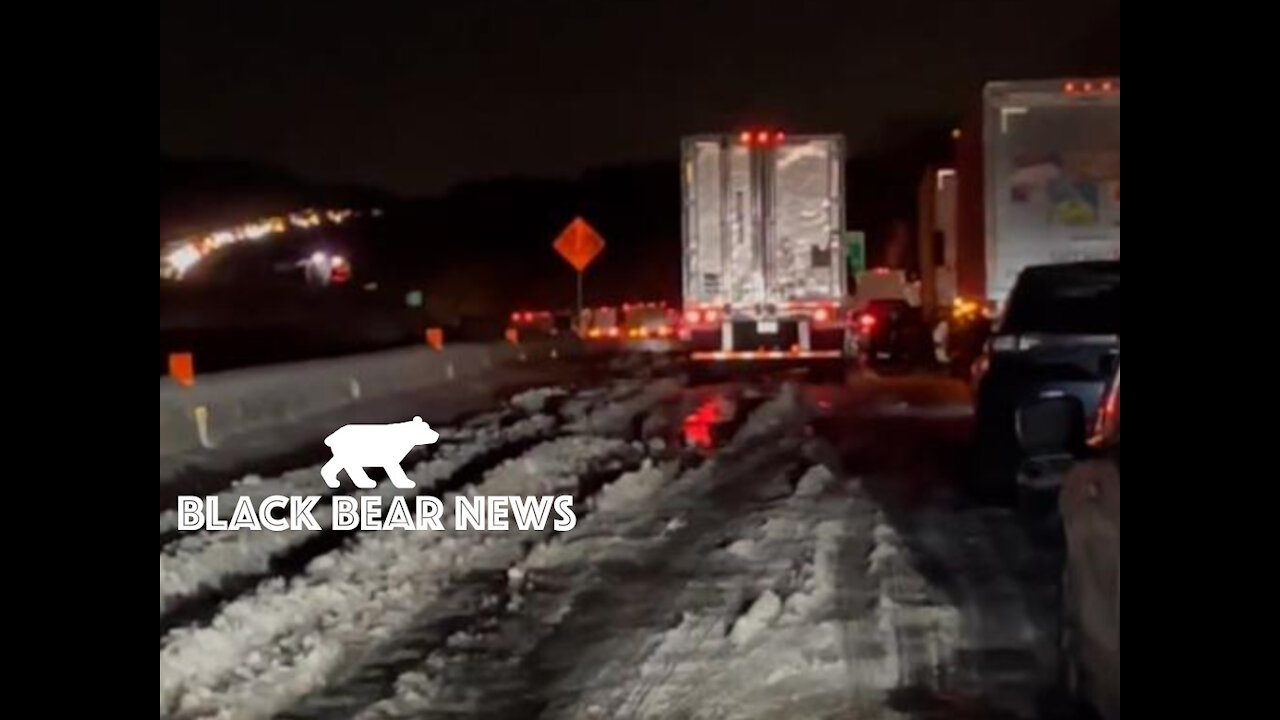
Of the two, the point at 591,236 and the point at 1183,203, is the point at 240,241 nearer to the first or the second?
the point at 591,236

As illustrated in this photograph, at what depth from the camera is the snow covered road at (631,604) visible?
29.4 ft

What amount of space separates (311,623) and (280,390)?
37.3ft

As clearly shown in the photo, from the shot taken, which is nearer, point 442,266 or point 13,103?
point 13,103

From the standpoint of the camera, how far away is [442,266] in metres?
48.8

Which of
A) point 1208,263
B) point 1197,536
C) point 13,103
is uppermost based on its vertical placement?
point 13,103

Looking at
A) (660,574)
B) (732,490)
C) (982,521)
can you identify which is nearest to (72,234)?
(660,574)

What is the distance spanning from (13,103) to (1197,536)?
4059mm

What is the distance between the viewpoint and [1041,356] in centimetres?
1412

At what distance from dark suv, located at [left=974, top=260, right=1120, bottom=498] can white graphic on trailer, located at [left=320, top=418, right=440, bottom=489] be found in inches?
157

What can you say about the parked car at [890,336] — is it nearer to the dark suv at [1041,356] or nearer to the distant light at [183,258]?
the distant light at [183,258]

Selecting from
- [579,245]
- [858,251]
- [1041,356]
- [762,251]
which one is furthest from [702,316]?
[1041,356]

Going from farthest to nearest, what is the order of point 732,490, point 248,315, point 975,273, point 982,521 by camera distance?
1. point 248,315
2. point 975,273
3. point 732,490
4. point 982,521

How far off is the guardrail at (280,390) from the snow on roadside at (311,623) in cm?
448

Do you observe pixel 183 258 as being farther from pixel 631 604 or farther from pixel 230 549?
pixel 631 604
